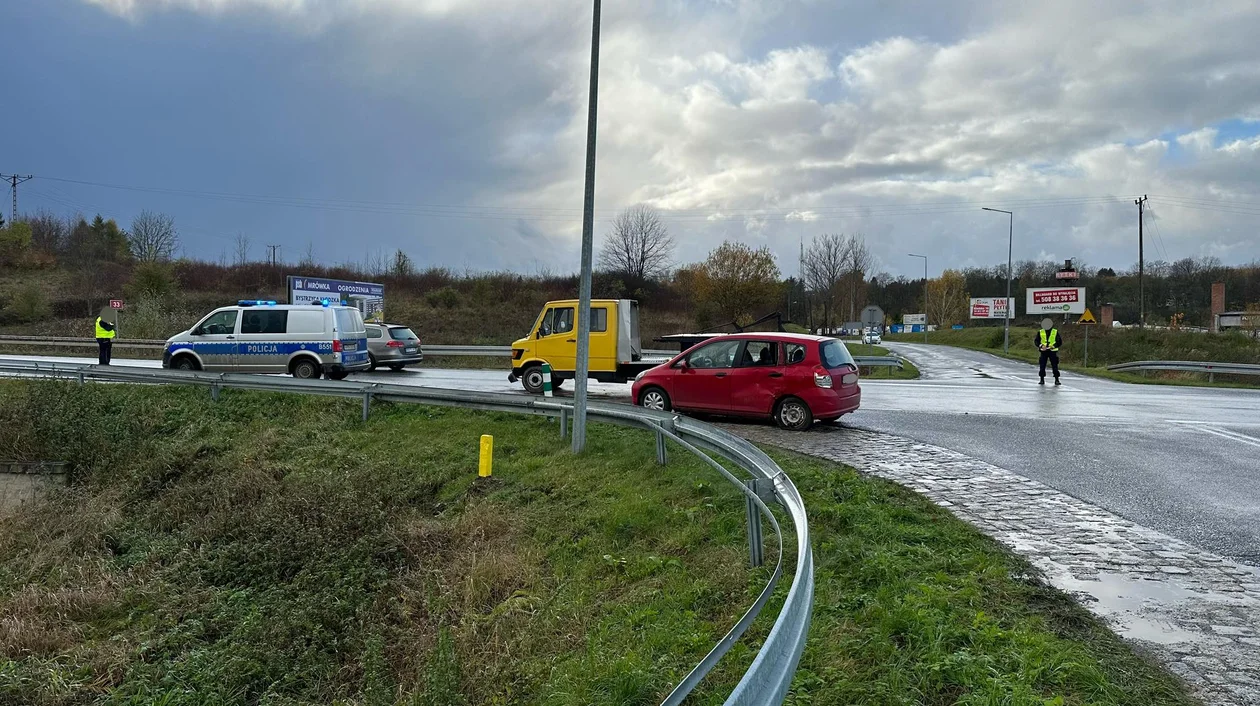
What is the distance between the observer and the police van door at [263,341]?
1773 cm

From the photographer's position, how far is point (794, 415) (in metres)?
12.1

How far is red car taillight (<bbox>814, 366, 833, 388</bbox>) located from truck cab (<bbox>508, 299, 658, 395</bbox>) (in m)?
5.01

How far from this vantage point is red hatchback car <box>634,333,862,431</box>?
39.1ft

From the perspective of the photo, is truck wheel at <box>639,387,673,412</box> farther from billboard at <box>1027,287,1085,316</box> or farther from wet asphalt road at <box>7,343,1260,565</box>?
billboard at <box>1027,287,1085,316</box>

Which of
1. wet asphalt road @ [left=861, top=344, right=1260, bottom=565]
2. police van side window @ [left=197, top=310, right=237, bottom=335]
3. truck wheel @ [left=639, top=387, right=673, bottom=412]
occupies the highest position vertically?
police van side window @ [left=197, top=310, right=237, bottom=335]

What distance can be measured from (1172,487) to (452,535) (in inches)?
304

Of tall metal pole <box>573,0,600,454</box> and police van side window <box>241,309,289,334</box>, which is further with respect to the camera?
police van side window <box>241,309,289,334</box>

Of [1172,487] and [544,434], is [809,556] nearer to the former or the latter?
[1172,487]

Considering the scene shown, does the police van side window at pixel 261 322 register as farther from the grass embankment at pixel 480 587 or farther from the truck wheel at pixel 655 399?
the truck wheel at pixel 655 399

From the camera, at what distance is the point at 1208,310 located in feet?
225

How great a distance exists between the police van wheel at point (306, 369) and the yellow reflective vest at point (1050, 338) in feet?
65.4

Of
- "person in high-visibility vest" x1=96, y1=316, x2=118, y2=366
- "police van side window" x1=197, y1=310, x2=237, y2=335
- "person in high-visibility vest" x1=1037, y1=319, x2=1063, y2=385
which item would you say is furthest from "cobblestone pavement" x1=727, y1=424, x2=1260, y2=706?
"person in high-visibility vest" x1=96, y1=316, x2=118, y2=366

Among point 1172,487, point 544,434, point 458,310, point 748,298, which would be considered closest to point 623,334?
point 544,434

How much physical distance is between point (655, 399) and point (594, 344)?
323 cm
